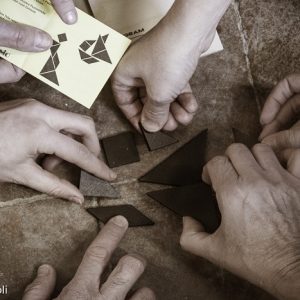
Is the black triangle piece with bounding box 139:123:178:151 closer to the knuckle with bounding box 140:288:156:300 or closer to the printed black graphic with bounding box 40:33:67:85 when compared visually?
the printed black graphic with bounding box 40:33:67:85

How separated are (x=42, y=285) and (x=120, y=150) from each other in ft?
2.03

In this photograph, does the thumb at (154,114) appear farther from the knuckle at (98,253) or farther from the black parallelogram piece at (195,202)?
the knuckle at (98,253)

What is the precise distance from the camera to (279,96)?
1730 mm

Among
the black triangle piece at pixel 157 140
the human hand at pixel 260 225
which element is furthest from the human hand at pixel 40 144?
the human hand at pixel 260 225

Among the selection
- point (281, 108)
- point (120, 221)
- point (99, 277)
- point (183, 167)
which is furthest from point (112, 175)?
point (281, 108)

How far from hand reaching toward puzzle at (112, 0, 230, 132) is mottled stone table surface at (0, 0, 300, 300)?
0.88 ft

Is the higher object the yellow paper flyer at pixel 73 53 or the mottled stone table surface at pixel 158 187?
the yellow paper flyer at pixel 73 53

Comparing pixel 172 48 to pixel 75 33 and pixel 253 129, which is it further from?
pixel 253 129

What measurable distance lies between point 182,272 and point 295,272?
21.2 inches

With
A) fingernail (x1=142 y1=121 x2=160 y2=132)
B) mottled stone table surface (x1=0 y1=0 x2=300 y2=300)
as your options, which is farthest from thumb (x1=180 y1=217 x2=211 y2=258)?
fingernail (x1=142 y1=121 x2=160 y2=132)

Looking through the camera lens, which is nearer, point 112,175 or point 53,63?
point 53,63

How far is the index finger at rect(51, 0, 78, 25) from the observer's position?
1.55 meters

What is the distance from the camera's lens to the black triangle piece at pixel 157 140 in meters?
1.82

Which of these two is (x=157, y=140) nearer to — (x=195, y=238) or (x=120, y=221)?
(x=120, y=221)
